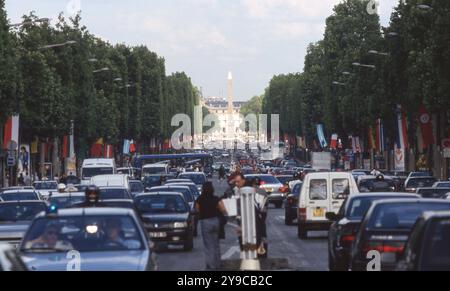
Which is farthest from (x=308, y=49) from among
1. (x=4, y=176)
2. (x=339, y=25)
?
(x=4, y=176)

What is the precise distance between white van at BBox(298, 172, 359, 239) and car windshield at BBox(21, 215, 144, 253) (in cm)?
2154

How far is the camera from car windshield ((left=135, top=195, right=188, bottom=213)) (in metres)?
37.2

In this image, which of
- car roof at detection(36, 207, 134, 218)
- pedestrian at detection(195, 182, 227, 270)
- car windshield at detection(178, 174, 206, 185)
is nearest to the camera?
car roof at detection(36, 207, 134, 218)

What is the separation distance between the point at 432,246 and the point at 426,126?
68456 mm

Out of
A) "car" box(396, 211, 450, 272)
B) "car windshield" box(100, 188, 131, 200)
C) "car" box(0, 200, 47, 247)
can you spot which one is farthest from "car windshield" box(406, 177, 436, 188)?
"car" box(396, 211, 450, 272)

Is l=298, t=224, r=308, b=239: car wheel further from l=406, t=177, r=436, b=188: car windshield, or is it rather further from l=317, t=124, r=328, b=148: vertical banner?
l=317, t=124, r=328, b=148: vertical banner

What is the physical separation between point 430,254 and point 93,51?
10394 centimetres

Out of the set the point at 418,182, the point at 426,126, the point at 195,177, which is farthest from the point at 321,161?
the point at 418,182

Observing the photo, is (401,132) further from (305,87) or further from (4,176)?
(305,87)

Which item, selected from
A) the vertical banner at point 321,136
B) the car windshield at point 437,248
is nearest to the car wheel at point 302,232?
the car windshield at point 437,248

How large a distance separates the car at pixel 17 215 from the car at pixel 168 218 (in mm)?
2496

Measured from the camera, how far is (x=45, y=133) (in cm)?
8481

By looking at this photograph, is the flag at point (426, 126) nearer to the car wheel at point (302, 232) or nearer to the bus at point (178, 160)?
the car wheel at point (302, 232)

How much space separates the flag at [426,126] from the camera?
3115 inches
